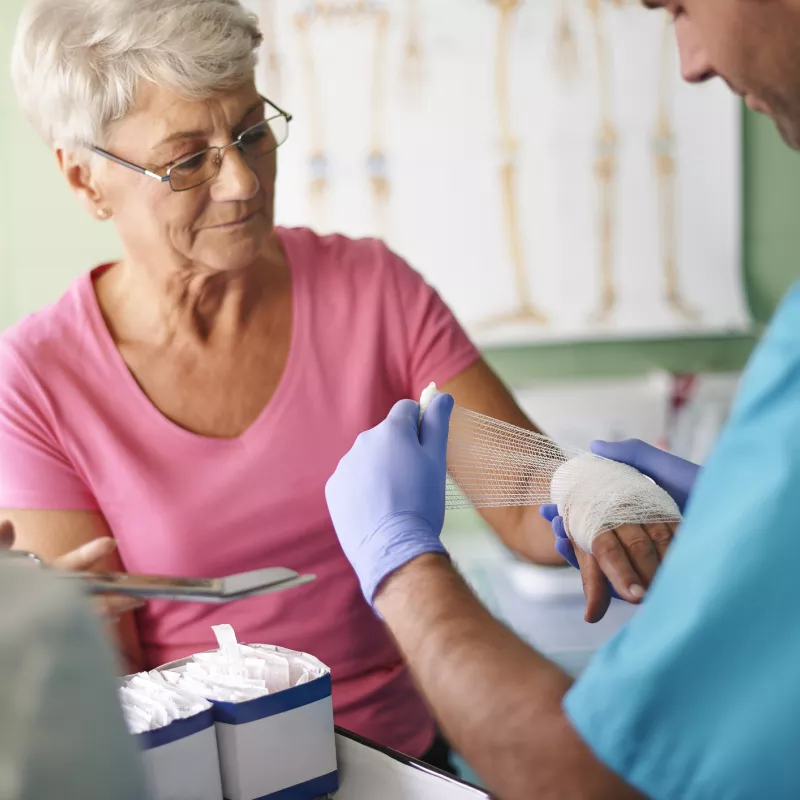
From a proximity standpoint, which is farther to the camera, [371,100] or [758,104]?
[371,100]

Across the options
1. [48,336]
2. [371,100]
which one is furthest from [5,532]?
[371,100]

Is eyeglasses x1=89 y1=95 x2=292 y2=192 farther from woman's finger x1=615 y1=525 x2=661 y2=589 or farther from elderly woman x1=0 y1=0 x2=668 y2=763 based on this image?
woman's finger x1=615 y1=525 x2=661 y2=589

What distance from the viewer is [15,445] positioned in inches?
44.8

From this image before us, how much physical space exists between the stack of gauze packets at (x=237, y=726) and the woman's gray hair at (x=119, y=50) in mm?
632

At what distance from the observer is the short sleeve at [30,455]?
113 cm

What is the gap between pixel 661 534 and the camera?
1.00 meters

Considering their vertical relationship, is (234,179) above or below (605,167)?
below

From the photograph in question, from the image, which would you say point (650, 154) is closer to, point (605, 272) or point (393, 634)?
point (605, 272)

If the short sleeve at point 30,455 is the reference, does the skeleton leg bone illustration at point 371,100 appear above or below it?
above

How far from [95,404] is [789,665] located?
864 mm

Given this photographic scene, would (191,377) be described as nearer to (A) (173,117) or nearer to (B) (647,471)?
(A) (173,117)

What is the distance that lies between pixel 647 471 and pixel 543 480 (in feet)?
0.39

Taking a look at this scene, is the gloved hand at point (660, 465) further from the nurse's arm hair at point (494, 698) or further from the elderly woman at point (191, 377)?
the nurse's arm hair at point (494, 698)

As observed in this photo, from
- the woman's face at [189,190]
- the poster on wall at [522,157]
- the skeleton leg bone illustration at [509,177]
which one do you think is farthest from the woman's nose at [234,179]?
the skeleton leg bone illustration at [509,177]
